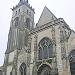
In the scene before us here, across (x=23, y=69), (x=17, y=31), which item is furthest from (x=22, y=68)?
(x=17, y=31)

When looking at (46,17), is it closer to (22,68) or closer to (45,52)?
(45,52)

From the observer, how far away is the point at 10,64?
27078 millimetres

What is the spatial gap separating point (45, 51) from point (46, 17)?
18.5 feet

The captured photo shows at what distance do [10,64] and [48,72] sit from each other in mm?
7679

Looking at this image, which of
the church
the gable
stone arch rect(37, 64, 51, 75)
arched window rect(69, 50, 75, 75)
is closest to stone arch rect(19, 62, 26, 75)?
the church

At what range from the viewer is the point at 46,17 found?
26.1 metres

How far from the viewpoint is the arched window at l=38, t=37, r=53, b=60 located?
22469mm

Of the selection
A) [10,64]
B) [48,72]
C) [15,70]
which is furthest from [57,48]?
[10,64]

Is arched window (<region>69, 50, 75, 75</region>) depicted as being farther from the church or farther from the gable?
the gable

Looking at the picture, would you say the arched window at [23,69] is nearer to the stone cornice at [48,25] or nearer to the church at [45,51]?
the church at [45,51]

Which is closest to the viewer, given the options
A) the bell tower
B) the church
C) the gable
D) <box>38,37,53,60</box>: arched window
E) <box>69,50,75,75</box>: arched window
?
<box>69,50,75,75</box>: arched window

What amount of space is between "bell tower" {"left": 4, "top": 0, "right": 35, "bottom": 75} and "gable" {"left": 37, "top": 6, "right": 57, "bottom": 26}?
4828mm

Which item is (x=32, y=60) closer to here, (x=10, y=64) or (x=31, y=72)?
(x=31, y=72)

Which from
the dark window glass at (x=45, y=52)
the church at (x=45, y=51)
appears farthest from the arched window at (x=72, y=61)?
the dark window glass at (x=45, y=52)
